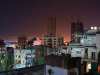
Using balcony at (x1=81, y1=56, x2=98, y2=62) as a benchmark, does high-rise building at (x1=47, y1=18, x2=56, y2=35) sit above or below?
above

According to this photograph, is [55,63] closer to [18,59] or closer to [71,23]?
[18,59]

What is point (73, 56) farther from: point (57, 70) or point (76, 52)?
point (57, 70)

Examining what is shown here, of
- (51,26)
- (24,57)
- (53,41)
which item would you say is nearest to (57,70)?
(24,57)

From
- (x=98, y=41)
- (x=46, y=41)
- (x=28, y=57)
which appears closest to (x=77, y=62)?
(x=98, y=41)

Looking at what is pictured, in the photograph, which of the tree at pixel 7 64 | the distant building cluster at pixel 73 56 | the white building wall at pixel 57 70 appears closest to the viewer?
the white building wall at pixel 57 70

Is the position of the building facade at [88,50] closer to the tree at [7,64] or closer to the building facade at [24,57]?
the tree at [7,64]

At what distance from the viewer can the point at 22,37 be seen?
339 ft

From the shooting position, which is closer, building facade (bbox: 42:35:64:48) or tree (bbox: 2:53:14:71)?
tree (bbox: 2:53:14:71)

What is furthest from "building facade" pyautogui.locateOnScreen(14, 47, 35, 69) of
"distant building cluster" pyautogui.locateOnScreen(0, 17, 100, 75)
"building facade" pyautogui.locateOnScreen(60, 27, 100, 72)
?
"building facade" pyautogui.locateOnScreen(60, 27, 100, 72)

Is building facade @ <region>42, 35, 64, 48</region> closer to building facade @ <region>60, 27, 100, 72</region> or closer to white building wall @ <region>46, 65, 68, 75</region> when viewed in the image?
building facade @ <region>60, 27, 100, 72</region>

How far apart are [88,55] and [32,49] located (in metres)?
25.6

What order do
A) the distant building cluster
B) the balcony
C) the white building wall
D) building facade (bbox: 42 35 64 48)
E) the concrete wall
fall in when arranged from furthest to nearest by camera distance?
building facade (bbox: 42 35 64 48) < the concrete wall < the balcony < the distant building cluster < the white building wall

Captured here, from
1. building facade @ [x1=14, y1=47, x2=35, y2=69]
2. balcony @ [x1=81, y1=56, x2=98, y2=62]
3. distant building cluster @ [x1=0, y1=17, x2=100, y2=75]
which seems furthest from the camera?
building facade @ [x1=14, y1=47, x2=35, y2=69]

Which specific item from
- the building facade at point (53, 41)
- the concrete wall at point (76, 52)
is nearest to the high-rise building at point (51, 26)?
the building facade at point (53, 41)
